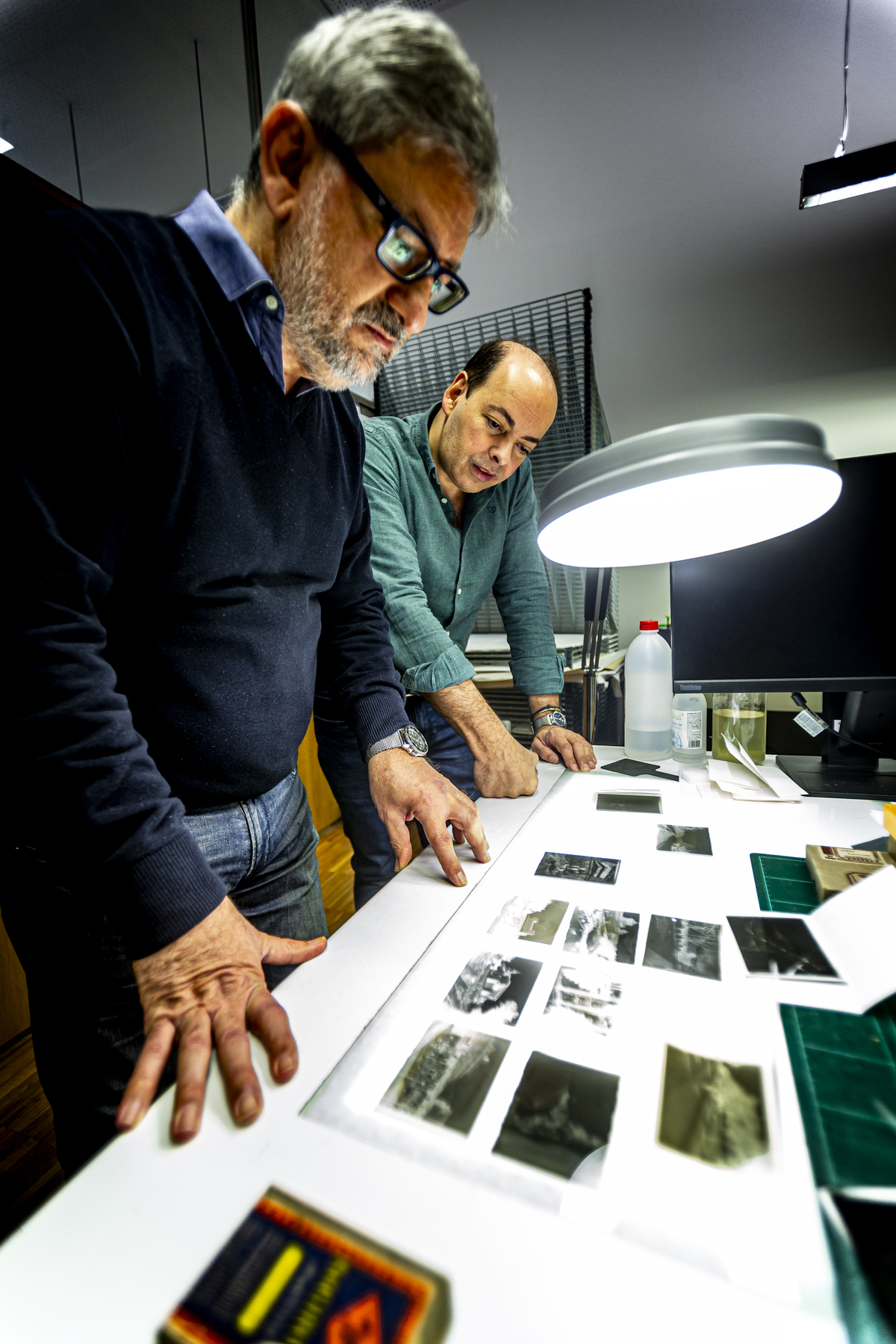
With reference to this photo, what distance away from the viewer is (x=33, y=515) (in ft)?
1.66

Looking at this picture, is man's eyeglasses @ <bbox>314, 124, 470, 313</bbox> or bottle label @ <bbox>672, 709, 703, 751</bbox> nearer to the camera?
man's eyeglasses @ <bbox>314, 124, 470, 313</bbox>

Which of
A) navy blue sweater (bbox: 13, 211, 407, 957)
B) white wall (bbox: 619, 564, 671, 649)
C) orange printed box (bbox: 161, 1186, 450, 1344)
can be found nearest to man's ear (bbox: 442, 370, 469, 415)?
navy blue sweater (bbox: 13, 211, 407, 957)

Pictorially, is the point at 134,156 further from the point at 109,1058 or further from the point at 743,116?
the point at 109,1058

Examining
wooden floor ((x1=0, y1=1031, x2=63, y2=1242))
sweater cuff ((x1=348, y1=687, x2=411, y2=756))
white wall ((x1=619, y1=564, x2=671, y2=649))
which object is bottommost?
wooden floor ((x1=0, y1=1031, x2=63, y2=1242))

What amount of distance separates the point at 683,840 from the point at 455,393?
1.12 meters

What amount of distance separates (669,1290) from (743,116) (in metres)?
3.21

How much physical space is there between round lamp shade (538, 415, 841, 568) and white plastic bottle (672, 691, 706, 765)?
46 cm

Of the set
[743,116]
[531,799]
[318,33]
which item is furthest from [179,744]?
[743,116]

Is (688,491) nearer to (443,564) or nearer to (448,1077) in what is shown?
(448,1077)

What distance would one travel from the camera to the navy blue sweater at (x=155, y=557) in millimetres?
511

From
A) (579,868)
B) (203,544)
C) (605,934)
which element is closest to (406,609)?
(203,544)

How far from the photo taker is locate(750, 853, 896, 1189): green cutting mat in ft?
1.22

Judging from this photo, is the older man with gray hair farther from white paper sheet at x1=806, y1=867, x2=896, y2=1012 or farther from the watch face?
white paper sheet at x1=806, y1=867, x2=896, y2=1012

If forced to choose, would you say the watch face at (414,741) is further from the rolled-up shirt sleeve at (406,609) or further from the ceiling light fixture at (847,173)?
the ceiling light fixture at (847,173)
